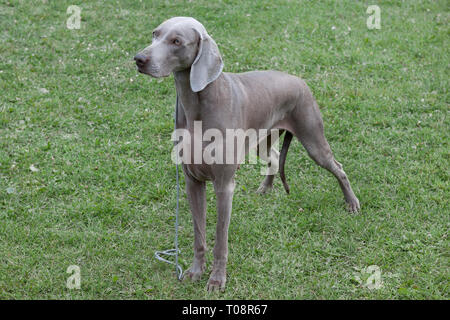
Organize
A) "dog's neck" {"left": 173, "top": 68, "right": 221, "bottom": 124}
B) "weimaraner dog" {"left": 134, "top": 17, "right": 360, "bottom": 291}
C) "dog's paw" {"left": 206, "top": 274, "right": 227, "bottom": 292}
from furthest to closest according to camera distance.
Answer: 1. "dog's paw" {"left": 206, "top": 274, "right": 227, "bottom": 292}
2. "dog's neck" {"left": 173, "top": 68, "right": 221, "bottom": 124}
3. "weimaraner dog" {"left": 134, "top": 17, "right": 360, "bottom": 291}

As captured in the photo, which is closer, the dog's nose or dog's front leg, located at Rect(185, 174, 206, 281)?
the dog's nose

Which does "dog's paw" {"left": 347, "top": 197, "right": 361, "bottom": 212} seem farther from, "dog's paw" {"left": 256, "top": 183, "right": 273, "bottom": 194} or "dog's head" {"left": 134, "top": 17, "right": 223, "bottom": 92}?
"dog's head" {"left": 134, "top": 17, "right": 223, "bottom": 92}

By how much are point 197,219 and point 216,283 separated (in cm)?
49

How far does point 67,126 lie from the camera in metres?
5.90

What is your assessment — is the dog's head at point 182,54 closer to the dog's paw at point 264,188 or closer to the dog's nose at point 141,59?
the dog's nose at point 141,59

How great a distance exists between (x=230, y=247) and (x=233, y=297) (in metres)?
0.57

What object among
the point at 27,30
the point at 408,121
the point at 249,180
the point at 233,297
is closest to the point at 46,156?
the point at 249,180

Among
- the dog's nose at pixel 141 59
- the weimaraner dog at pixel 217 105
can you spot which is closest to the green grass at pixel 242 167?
the weimaraner dog at pixel 217 105

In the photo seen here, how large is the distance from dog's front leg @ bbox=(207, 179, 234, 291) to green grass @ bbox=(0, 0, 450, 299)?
0.40 feet

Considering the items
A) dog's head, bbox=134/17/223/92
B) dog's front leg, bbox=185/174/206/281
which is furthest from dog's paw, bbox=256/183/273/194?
dog's head, bbox=134/17/223/92

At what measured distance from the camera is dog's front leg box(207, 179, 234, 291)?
142 inches

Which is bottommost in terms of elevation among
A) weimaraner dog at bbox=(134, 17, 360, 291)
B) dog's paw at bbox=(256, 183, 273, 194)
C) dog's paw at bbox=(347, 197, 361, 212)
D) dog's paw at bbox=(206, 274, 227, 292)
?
dog's paw at bbox=(206, 274, 227, 292)

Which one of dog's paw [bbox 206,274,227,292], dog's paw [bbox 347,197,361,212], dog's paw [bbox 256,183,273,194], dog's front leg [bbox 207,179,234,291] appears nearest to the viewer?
dog's front leg [bbox 207,179,234,291]

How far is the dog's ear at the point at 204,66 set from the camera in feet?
10.6
